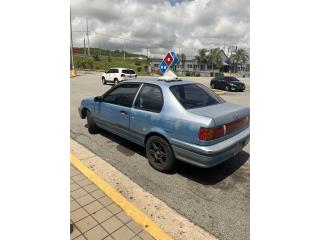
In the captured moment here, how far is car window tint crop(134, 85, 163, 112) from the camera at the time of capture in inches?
138

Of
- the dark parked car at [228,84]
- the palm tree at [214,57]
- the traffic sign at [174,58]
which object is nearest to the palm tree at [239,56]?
the palm tree at [214,57]

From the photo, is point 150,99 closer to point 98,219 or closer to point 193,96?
point 193,96

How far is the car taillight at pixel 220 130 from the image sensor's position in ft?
9.48

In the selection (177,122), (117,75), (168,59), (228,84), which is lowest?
(177,122)

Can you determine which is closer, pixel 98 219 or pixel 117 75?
pixel 98 219

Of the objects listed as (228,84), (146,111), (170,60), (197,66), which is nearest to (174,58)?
(170,60)

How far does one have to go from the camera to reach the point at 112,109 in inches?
171

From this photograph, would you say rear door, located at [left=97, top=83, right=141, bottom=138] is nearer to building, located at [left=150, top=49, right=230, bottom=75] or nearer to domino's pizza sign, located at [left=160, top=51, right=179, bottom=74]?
domino's pizza sign, located at [left=160, top=51, right=179, bottom=74]

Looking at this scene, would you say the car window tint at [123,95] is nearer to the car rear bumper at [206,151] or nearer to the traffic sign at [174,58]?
the car rear bumper at [206,151]

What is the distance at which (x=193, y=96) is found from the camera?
12.2ft

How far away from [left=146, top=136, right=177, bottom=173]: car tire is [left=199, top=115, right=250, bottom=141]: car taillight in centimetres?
64

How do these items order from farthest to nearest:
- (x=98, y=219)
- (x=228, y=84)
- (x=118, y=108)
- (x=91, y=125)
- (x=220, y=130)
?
(x=228, y=84) → (x=91, y=125) → (x=118, y=108) → (x=220, y=130) → (x=98, y=219)

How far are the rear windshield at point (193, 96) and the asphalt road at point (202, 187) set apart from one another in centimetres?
114

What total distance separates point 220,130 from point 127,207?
1637 mm
